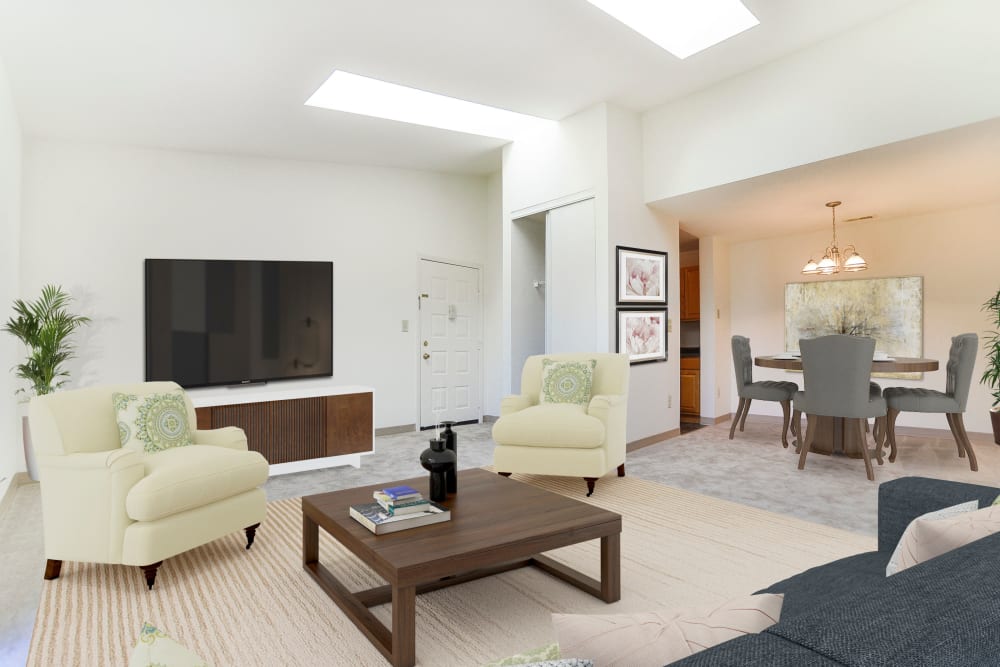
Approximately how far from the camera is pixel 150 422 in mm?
2975

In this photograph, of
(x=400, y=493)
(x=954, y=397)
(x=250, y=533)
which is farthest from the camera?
(x=954, y=397)

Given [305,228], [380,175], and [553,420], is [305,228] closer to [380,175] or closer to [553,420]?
[380,175]

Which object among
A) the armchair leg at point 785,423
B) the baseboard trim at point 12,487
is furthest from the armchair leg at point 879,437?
the baseboard trim at point 12,487

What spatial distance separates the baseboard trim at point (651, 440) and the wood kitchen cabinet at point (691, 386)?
4.10 feet

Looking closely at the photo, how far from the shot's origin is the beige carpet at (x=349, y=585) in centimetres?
203

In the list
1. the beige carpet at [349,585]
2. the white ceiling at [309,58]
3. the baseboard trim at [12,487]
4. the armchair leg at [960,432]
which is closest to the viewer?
the beige carpet at [349,585]

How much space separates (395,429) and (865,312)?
5123mm

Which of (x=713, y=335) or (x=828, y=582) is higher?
(x=713, y=335)

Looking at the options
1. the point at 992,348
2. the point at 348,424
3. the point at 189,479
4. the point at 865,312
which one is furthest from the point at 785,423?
the point at 189,479

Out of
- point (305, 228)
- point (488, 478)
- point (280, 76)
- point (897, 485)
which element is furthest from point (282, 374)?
point (897, 485)

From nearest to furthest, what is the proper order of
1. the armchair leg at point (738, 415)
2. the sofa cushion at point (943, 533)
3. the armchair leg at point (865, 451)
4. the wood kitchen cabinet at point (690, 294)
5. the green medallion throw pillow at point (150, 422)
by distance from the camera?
the sofa cushion at point (943, 533) < the green medallion throw pillow at point (150, 422) < the armchair leg at point (865, 451) < the armchair leg at point (738, 415) < the wood kitchen cabinet at point (690, 294)

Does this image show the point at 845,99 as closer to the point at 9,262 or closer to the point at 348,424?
the point at 348,424

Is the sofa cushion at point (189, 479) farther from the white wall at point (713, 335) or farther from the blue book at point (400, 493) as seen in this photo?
the white wall at point (713, 335)

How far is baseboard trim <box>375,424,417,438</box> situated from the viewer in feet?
20.3
